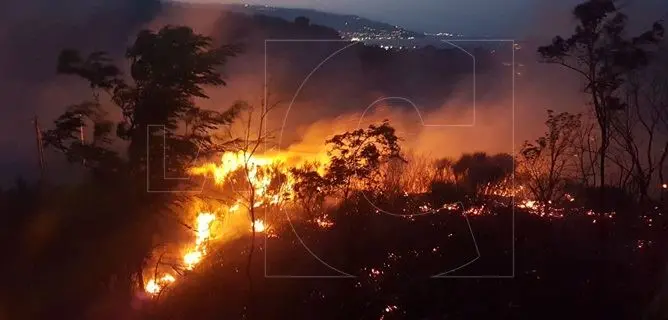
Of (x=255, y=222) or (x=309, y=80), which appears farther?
(x=309, y=80)

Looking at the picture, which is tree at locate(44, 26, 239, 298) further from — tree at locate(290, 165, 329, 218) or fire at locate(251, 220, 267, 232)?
tree at locate(290, 165, 329, 218)

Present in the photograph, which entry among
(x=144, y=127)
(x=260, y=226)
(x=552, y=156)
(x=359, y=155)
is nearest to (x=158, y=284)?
(x=260, y=226)

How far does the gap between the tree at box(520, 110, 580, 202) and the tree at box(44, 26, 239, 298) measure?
8497 mm

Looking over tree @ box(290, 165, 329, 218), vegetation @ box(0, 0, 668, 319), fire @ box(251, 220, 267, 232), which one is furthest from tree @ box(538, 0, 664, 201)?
fire @ box(251, 220, 267, 232)

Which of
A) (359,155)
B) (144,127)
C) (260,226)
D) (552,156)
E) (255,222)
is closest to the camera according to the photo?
(144,127)

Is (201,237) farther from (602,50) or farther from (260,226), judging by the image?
(602,50)

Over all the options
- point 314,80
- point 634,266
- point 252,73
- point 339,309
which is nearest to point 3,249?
point 339,309

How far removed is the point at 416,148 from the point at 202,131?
8.55 m

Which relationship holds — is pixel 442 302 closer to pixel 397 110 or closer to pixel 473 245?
pixel 473 245

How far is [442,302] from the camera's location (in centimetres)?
1055

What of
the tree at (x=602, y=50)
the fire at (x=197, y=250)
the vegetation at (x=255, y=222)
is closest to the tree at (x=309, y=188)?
the vegetation at (x=255, y=222)

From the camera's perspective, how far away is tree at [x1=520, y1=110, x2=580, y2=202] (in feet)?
61.1

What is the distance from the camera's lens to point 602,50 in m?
16.4

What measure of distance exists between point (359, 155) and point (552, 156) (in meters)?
6.89
